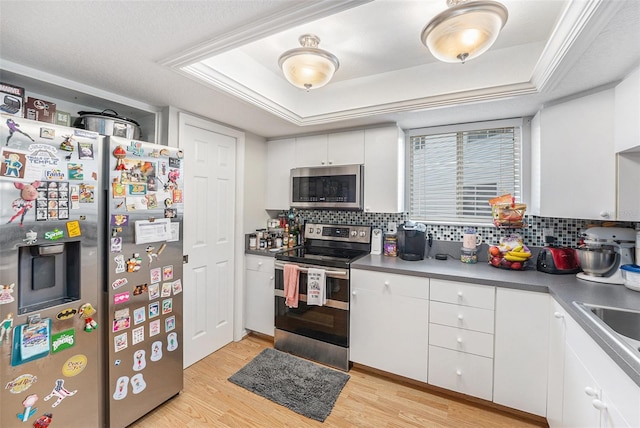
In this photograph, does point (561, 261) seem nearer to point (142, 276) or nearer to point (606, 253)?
point (606, 253)

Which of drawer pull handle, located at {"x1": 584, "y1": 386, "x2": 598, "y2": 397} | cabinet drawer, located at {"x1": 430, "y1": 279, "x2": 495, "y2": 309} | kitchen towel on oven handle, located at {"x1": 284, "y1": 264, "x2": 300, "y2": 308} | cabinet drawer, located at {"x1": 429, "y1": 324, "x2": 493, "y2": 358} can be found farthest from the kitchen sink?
kitchen towel on oven handle, located at {"x1": 284, "y1": 264, "x2": 300, "y2": 308}

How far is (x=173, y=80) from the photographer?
1.70 m

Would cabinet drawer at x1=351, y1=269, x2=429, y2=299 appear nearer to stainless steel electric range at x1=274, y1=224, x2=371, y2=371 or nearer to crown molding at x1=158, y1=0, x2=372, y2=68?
stainless steel electric range at x1=274, y1=224, x2=371, y2=371

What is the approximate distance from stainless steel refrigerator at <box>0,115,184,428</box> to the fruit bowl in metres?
2.32

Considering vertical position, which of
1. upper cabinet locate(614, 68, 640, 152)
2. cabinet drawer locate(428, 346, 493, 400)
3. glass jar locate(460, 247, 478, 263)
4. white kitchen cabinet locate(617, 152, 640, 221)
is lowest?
cabinet drawer locate(428, 346, 493, 400)

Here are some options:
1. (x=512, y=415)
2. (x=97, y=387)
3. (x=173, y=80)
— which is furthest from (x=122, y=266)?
(x=512, y=415)

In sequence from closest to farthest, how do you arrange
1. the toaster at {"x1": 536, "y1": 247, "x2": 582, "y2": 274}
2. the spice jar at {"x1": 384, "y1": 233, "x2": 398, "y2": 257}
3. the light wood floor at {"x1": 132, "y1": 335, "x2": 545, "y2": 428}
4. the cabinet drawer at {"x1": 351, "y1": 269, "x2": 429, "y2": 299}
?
the light wood floor at {"x1": 132, "y1": 335, "x2": 545, "y2": 428} → the toaster at {"x1": 536, "y1": 247, "x2": 582, "y2": 274} → the cabinet drawer at {"x1": 351, "y1": 269, "x2": 429, "y2": 299} → the spice jar at {"x1": 384, "y1": 233, "x2": 398, "y2": 257}

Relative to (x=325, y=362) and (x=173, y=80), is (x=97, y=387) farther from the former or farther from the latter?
(x=173, y=80)

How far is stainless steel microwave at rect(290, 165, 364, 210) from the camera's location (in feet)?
8.47

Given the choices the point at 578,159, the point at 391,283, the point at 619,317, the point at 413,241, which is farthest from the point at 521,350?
the point at 578,159

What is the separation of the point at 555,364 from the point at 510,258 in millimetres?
705

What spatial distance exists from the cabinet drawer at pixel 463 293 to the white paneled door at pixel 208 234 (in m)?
1.84

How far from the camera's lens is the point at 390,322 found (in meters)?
2.13

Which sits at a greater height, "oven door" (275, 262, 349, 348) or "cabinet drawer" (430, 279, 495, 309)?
"cabinet drawer" (430, 279, 495, 309)
